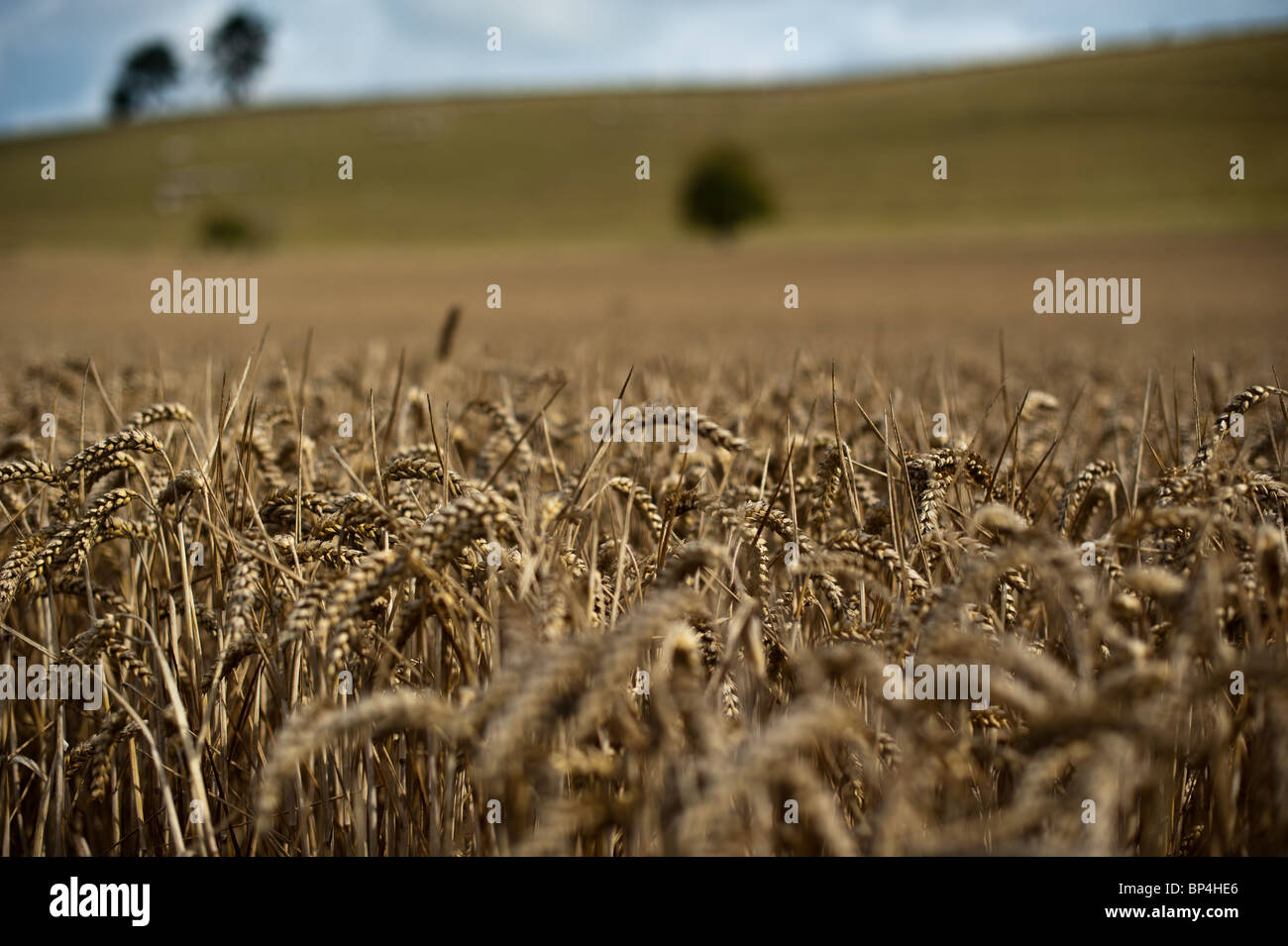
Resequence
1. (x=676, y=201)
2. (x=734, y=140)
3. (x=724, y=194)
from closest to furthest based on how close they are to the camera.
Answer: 1. (x=724, y=194)
2. (x=676, y=201)
3. (x=734, y=140)

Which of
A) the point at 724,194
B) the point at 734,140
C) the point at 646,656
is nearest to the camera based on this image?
the point at 646,656

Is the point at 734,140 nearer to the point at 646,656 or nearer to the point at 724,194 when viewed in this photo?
the point at 724,194

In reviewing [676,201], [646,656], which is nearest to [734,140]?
[676,201]

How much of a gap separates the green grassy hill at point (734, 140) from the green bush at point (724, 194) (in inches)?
68.4

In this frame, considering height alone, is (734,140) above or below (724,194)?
above

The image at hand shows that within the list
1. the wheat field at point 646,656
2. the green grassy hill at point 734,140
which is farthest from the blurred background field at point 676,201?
the wheat field at point 646,656

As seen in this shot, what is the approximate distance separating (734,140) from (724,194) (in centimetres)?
1022

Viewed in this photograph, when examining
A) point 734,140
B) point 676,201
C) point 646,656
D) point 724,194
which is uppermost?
point 734,140

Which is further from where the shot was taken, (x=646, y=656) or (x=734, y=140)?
(x=734, y=140)

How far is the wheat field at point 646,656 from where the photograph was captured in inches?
38.3

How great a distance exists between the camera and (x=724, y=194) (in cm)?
5706
